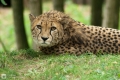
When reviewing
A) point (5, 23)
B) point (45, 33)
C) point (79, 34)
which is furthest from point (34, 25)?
point (5, 23)

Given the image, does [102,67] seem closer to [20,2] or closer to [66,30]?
[66,30]

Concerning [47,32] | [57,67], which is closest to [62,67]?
[57,67]

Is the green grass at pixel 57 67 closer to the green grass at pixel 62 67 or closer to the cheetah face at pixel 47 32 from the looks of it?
the green grass at pixel 62 67

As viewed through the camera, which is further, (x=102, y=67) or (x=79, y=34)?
(x=79, y=34)

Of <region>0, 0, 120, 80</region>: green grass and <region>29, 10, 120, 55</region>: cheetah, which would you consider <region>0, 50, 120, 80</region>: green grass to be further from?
<region>29, 10, 120, 55</region>: cheetah

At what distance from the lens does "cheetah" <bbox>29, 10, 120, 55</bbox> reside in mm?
6859

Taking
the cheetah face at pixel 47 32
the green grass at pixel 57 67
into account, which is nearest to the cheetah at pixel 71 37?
the cheetah face at pixel 47 32

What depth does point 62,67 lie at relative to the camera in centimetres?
563

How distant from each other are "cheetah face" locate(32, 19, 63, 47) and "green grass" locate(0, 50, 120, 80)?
265 mm

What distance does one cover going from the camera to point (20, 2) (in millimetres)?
9797

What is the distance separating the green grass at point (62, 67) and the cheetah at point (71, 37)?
29 cm

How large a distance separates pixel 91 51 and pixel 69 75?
1689 mm

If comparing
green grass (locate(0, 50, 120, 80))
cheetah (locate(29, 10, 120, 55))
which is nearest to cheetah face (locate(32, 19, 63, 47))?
cheetah (locate(29, 10, 120, 55))

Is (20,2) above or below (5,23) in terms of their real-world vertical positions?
above
